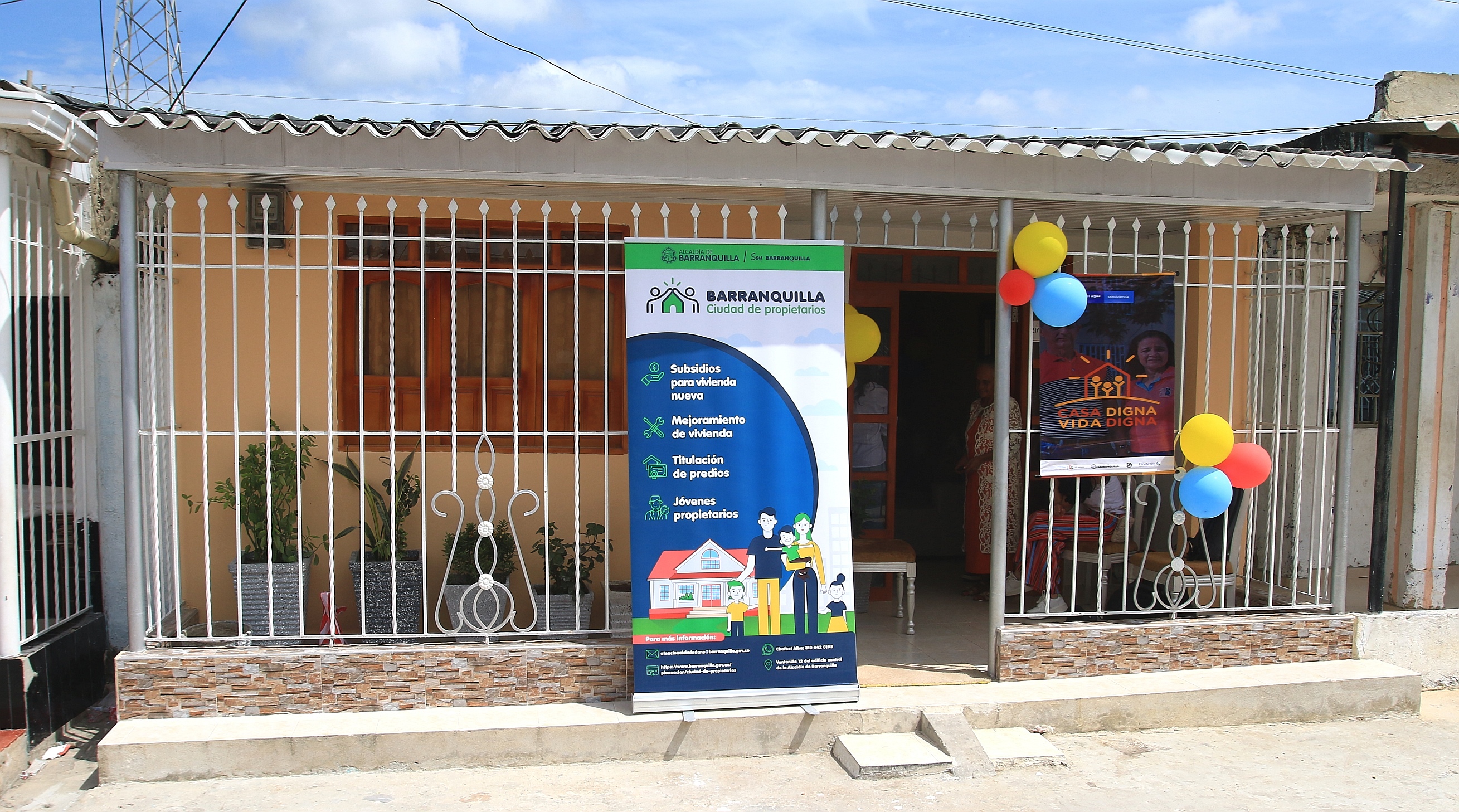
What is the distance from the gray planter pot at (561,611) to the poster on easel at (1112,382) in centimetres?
242

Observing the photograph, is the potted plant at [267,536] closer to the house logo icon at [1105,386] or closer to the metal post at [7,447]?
the metal post at [7,447]

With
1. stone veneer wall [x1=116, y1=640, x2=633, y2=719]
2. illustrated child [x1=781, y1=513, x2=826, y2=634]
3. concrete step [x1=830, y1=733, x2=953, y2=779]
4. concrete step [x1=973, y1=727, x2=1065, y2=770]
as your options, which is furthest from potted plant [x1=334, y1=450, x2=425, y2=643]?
concrete step [x1=973, y1=727, x2=1065, y2=770]

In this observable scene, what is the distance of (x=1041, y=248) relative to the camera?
4.48m

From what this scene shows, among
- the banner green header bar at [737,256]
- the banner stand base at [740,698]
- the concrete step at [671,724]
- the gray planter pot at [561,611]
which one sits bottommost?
the concrete step at [671,724]

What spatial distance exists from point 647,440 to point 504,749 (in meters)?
1.43

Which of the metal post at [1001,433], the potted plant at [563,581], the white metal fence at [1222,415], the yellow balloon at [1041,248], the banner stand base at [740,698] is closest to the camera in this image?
the banner stand base at [740,698]

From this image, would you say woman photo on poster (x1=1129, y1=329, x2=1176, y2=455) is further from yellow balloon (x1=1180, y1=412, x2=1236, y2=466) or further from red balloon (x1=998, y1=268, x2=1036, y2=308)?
red balloon (x1=998, y1=268, x2=1036, y2=308)

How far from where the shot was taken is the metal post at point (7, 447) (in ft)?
13.4

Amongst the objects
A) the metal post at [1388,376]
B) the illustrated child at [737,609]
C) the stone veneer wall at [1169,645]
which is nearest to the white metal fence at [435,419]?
the stone veneer wall at [1169,645]

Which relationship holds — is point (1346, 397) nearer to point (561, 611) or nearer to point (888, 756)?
point (888, 756)

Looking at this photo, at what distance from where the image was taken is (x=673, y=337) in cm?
427

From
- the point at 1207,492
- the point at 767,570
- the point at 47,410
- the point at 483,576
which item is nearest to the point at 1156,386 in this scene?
the point at 1207,492

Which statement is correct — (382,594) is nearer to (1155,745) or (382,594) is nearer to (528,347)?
(528,347)

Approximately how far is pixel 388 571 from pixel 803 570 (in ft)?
7.37
